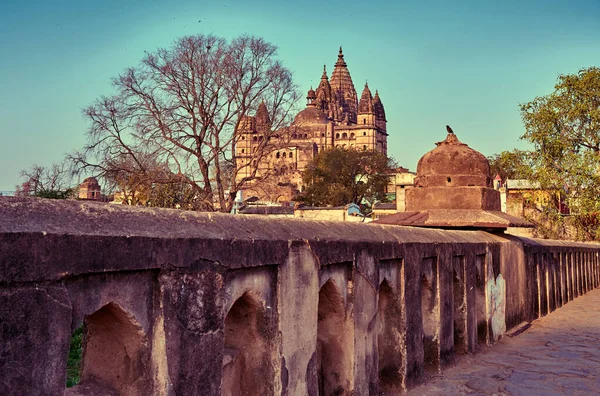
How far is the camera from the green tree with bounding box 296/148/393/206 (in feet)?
186

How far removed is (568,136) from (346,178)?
102ft

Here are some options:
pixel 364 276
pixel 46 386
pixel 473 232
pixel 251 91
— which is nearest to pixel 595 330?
pixel 473 232

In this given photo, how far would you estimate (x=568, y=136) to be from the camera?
29.0 m

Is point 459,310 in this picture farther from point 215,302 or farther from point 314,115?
point 314,115

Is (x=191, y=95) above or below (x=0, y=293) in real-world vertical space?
above

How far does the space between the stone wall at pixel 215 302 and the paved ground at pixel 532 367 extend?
229 mm

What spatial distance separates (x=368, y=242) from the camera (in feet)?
15.5

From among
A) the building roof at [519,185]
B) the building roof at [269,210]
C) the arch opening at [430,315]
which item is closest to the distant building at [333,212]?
the building roof at [269,210]

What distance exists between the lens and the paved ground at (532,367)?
561 cm

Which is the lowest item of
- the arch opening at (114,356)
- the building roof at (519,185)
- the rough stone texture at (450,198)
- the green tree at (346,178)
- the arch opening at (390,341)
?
the arch opening at (390,341)

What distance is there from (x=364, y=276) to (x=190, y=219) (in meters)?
1.90

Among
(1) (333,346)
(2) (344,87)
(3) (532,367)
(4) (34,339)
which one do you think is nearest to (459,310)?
(3) (532,367)

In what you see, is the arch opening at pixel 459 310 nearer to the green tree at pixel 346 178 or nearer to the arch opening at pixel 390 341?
the arch opening at pixel 390 341

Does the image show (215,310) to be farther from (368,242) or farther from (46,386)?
(368,242)
